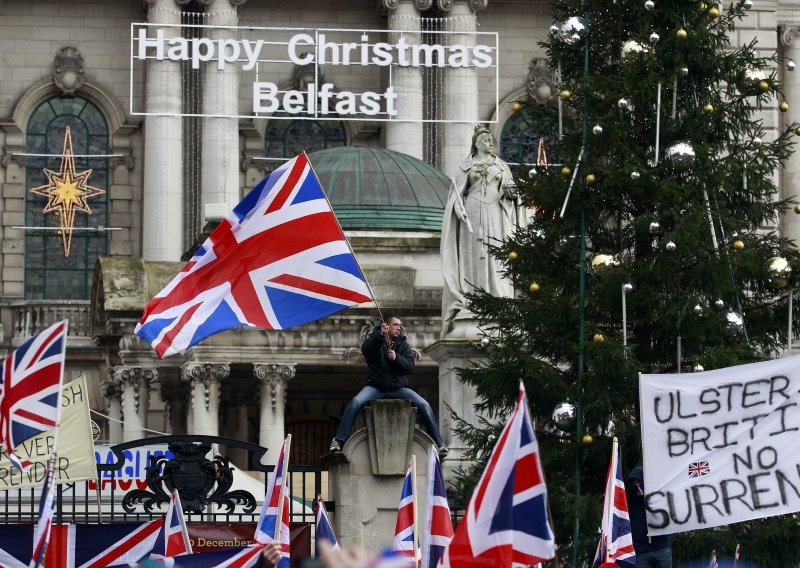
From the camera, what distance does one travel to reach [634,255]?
20.0 meters

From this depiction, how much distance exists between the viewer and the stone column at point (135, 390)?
32438mm

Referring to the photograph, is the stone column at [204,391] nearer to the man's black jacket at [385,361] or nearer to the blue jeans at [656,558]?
the man's black jacket at [385,361]

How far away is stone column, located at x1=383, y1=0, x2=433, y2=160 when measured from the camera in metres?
49.9

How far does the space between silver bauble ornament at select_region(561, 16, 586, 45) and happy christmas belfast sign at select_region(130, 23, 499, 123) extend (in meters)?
27.6

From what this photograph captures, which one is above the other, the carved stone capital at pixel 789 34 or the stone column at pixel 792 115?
the carved stone capital at pixel 789 34

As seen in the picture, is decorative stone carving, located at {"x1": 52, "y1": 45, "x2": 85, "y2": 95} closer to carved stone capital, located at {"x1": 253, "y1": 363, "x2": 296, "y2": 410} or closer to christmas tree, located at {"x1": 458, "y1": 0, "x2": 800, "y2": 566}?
carved stone capital, located at {"x1": 253, "y1": 363, "x2": 296, "y2": 410}

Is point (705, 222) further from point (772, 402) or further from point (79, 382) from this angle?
point (79, 382)

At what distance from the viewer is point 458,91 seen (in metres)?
50.7

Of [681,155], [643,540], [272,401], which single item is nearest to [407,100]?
[272,401]

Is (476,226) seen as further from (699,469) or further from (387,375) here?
(699,469)

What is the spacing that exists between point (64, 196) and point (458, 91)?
9.61 metres

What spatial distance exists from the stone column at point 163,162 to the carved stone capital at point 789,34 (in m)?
15.1

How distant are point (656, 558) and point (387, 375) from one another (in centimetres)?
308

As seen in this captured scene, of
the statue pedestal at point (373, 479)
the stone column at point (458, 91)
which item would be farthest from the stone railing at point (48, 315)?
the statue pedestal at point (373, 479)
